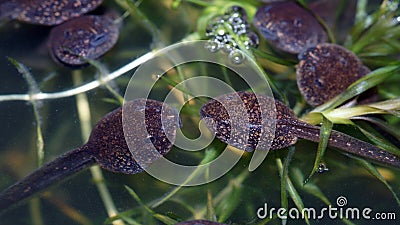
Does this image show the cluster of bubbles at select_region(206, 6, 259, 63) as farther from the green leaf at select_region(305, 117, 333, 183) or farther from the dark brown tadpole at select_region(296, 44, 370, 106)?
the green leaf at select_region(305, 117, 333, 183)

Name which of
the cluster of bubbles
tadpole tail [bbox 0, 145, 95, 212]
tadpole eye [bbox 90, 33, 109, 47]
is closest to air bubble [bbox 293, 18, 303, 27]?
the cluster of bubbles

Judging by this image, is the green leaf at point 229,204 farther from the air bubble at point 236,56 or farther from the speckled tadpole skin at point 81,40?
the speckled tadpole skin at point 81,40

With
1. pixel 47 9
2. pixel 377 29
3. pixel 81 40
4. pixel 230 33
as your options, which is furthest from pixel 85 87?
pixel 377 29

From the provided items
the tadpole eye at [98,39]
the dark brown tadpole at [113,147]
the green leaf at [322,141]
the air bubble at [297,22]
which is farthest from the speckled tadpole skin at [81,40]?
the green leaf at [322,141]

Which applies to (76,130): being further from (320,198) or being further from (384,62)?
(384,62)

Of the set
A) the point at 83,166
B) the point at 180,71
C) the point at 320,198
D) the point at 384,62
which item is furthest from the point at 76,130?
the point at 384,62

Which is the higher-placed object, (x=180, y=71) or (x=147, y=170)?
(x=180, y=71)

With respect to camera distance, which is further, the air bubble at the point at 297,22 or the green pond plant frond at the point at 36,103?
the air bubble at the point at 297,22
